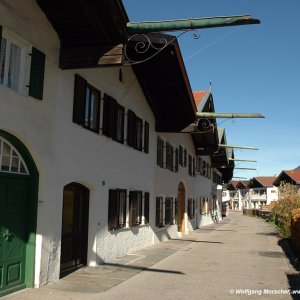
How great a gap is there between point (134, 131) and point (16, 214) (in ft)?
23.2

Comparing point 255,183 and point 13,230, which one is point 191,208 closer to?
point 13,230

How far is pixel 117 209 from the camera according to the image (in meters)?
12.7

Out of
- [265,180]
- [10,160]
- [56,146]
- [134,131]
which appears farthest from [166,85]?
[265,180]

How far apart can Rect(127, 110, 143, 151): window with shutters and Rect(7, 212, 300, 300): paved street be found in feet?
12.0

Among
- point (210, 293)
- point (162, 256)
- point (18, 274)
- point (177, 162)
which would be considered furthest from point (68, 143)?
point (177, 162)

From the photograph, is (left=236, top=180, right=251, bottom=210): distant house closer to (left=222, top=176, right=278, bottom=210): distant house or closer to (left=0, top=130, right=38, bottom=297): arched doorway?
(left=222, top=176, right=278, bottom=210): distant house

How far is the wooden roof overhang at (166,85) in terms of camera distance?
44.6ft

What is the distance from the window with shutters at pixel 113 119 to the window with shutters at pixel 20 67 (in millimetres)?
3578

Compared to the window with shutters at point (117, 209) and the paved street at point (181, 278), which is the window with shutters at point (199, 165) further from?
the window with shutters at point (117, 209)

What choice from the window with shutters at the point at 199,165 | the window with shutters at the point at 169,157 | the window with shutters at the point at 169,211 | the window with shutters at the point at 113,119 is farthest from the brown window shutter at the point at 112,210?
the window with shutters at the point at 199,165

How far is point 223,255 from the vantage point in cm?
1486

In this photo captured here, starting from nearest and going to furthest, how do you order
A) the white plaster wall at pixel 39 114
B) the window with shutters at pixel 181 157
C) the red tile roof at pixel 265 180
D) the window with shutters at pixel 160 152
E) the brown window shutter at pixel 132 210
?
the white plaster wall at pixel 39 114 < the brown window shutter at pixel 132 210 < the window with shutters at pixel 160 152 < the window with shutters at pixel 181 157 < the red tile roof at pixel 265 180

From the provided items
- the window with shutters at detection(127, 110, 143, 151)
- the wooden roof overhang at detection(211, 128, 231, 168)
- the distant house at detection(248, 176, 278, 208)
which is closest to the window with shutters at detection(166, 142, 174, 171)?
the window with shutters at detection(127, 110, 143, 151)

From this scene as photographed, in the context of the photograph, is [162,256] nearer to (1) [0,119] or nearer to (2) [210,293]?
(2) [210,293]
